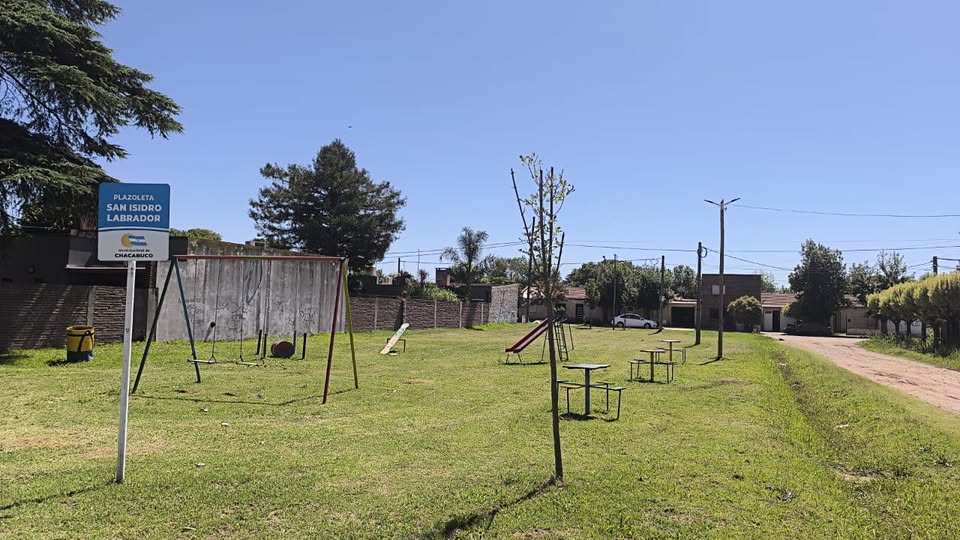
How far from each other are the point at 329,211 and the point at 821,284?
152ft

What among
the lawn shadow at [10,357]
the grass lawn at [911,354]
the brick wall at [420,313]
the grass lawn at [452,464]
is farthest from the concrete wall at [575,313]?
the grass lawn at [452,464]

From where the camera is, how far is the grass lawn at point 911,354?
996 inches

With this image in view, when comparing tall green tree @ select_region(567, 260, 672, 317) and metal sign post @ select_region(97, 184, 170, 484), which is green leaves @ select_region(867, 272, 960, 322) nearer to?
tall green tree @ select_region(567, 260, 672, 317)

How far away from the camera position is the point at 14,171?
16.3m

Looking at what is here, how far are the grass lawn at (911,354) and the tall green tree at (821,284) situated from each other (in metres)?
20.8

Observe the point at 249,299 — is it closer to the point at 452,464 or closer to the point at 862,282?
the point at 452,464

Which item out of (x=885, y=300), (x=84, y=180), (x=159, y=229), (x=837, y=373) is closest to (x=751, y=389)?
(x=837, y=373)

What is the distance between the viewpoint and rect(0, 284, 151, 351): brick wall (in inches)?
668

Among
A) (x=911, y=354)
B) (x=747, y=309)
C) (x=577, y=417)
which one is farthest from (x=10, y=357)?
(x=747, y=309)

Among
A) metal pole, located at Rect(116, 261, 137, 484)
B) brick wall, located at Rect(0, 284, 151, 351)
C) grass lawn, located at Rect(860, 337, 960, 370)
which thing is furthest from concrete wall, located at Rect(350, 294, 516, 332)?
metal pole, located at Rect(116, 261, 137, 484)

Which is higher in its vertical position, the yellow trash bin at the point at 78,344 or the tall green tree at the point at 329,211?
the tall green tree at the point at 329,211

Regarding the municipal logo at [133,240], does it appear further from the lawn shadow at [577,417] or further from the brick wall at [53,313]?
the brick wall at [53,313]

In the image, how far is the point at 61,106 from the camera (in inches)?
730

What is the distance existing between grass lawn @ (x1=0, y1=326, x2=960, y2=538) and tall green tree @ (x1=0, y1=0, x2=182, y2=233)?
5.95m
